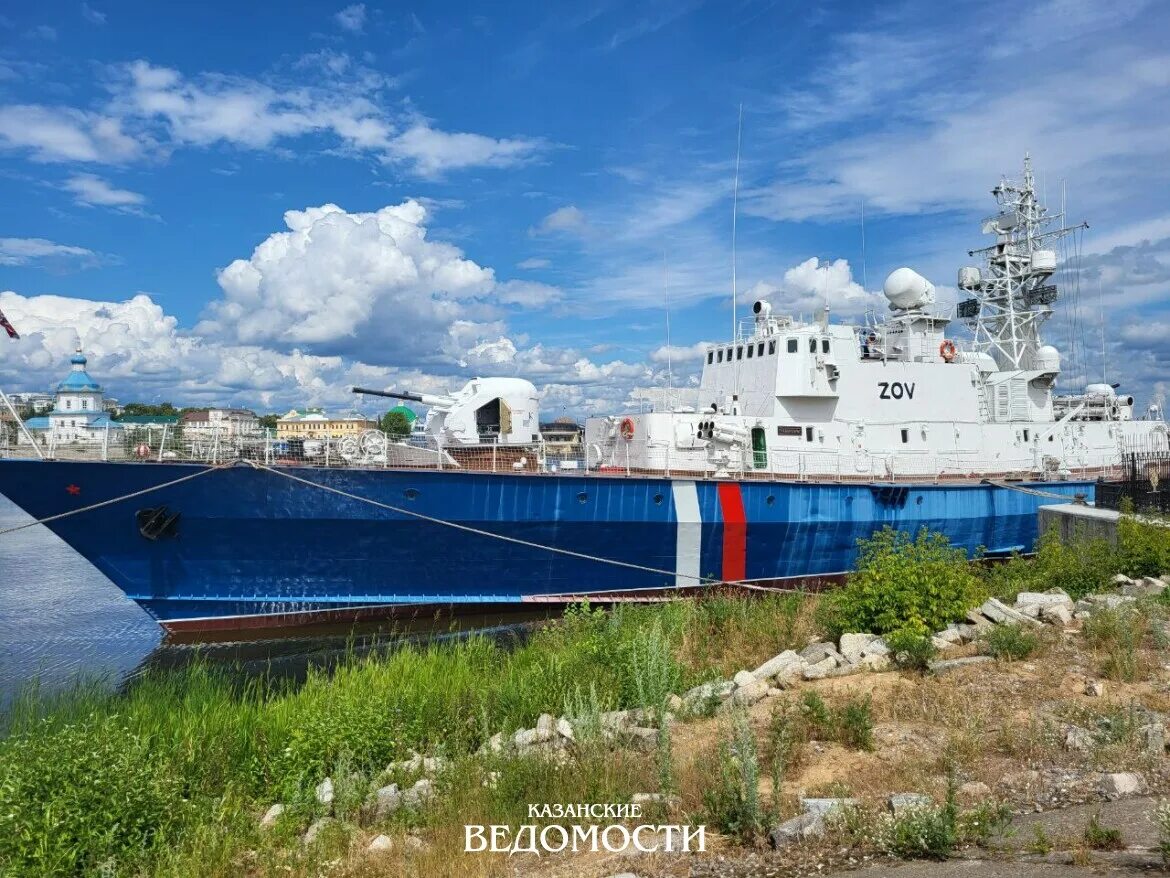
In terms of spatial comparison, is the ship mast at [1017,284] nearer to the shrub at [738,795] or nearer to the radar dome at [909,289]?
the radar dome at [909,289]

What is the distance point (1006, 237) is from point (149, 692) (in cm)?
2620

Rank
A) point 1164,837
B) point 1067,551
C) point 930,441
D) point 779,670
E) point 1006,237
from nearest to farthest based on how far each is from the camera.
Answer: point 1164,837
point 779,670
point 1067,551
point 930,441
point 1006,237

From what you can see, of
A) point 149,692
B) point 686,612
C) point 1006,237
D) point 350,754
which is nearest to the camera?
point 350,754

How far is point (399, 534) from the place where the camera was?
53.0 feet

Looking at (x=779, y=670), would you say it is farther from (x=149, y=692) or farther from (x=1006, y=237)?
(x=1006, y=237)

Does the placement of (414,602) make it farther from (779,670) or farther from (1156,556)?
(1156,556)

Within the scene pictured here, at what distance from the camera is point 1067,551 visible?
42.1 feet

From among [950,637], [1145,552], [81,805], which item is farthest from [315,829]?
[1145,552]

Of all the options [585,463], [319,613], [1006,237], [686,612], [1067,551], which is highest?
[1006,237]

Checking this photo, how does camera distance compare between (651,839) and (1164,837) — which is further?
(651,839)

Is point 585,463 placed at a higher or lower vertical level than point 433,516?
higher

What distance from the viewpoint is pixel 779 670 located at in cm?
850

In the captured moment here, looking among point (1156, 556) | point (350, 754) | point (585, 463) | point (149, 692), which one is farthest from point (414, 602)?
point (1156, 556)

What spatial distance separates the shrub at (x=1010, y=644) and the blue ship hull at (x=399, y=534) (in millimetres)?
9435
